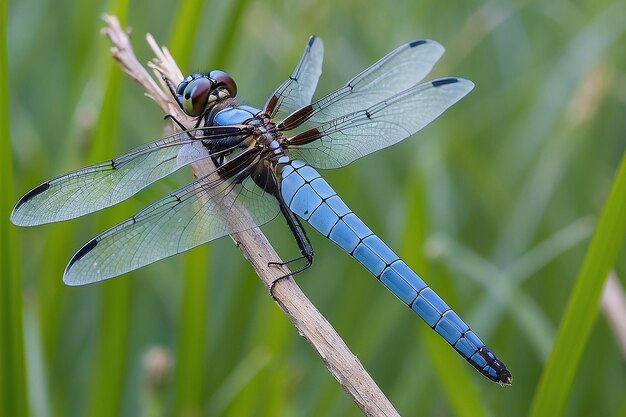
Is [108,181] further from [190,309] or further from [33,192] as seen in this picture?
[190,309]

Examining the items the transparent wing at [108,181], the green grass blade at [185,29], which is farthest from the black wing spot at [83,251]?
the green grass blade at [185,29]

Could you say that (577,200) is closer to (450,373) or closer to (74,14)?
(450,373)

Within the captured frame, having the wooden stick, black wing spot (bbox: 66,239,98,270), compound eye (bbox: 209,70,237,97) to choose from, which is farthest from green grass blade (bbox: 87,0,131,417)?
compound eye (bbox: 209,70,237,97)

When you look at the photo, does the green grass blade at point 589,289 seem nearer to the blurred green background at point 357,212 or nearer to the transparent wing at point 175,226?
the blurred green background at point 357,212

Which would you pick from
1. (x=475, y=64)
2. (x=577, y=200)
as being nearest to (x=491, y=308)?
(x=577, y=200)

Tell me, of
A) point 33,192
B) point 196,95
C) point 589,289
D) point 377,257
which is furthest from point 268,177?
point 589,289
